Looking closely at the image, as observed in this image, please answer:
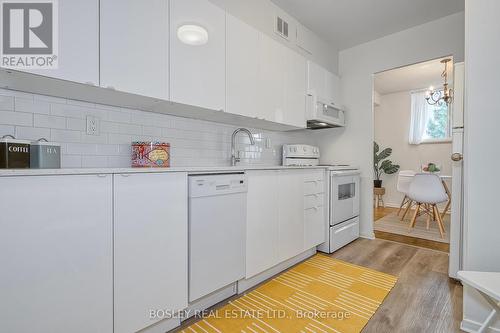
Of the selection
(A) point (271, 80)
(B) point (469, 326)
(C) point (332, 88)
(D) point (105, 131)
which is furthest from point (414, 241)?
(D) point (105, 131)

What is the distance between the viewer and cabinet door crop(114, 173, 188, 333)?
1.22 meters

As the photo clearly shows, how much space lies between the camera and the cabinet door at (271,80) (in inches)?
89.4

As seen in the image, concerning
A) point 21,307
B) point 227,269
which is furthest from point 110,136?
point 227,269

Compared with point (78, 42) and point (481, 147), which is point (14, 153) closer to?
point (78, 42)

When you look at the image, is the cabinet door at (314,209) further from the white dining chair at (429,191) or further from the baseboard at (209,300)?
the white dining chair at (429,191)

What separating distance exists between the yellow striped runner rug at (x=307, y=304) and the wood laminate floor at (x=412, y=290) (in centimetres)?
8

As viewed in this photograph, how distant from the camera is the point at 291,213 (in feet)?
7.58

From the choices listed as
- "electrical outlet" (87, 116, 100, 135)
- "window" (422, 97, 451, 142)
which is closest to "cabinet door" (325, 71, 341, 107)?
"electrical outlet" (87, 116, 100, 135)

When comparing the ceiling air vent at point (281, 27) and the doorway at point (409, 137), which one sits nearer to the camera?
the ceiling air vent at point (281, 27)

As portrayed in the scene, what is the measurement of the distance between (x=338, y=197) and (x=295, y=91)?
1323mm

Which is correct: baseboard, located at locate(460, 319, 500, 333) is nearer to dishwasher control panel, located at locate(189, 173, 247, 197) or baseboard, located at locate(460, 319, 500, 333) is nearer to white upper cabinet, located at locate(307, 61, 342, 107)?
dishwasher control panel, located at locate(189, 173, 247, 197)

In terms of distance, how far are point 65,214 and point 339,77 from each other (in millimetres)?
3578

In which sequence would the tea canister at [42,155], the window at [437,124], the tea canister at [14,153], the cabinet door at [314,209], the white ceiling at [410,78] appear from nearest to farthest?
1. the tea canister at [14,153]
2. the tea canister at [42,155]
3. the cabinet door at [314,209]
4. the white ceiling at [410,78]
5. the window at [437,124]

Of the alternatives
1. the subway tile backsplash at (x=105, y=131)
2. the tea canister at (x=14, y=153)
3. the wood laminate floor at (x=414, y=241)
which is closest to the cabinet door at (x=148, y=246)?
the tea canister at (x=14, y=153)
